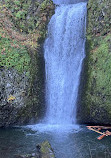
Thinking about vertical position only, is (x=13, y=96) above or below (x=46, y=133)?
above

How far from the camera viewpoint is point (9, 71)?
1166cm

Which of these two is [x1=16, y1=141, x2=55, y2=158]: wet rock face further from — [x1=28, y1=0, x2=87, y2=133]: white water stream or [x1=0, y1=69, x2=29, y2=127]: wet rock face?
[x1=0, y1=69, x2=29, y2=127]: wet rock face

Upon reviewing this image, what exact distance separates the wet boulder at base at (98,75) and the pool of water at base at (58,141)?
1.21 metres

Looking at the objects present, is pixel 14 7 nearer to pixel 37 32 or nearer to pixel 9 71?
pixel 37 32

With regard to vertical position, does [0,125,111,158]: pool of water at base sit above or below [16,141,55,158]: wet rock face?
below

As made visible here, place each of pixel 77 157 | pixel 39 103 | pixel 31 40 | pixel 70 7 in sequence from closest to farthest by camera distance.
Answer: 1. pixel 77 157
2. pixel 39 103
3. pixel 31 40
4. pixel 70 7

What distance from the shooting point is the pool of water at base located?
27.1 feet

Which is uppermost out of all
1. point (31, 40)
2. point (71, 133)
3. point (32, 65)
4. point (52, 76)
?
point (31, 40)

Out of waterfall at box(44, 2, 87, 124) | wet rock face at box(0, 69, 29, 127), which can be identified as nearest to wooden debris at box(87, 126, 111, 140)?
waterfall at box(44, 2, 87, 124)

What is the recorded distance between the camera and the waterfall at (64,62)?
1231cm

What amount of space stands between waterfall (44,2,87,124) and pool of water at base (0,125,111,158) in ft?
4.40

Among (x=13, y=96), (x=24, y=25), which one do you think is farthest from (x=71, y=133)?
(x=24, y=25)

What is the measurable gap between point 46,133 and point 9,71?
14.7ft

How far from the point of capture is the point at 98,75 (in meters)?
11.7
